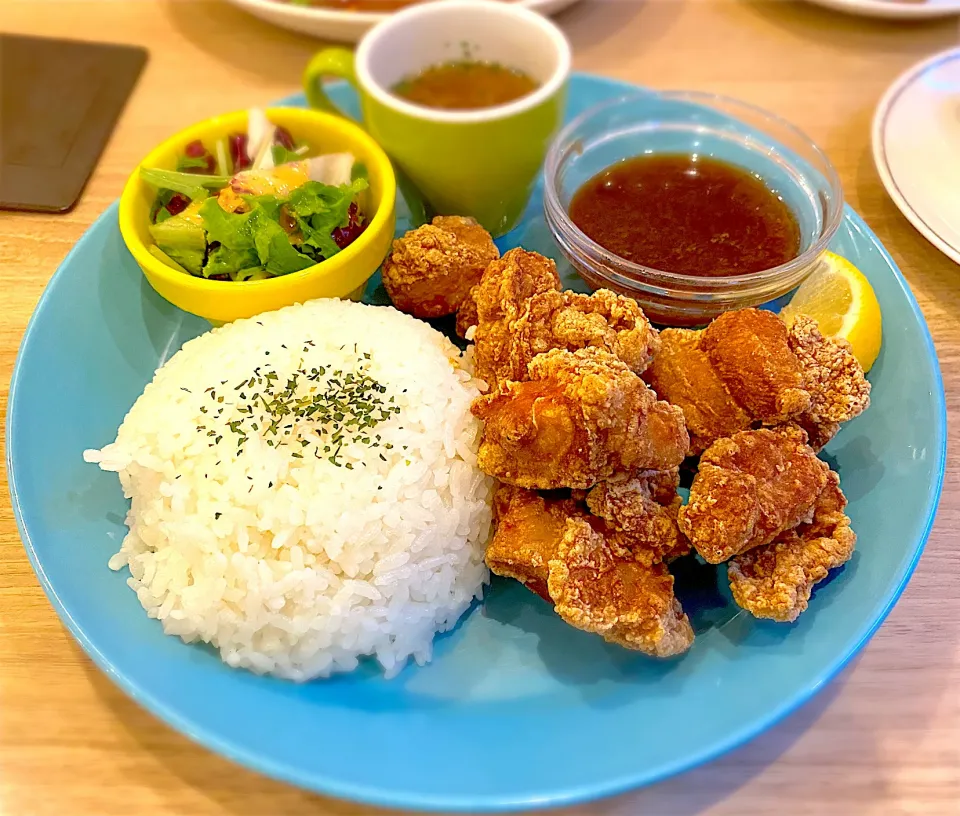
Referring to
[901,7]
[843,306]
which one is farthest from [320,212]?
[901,7]

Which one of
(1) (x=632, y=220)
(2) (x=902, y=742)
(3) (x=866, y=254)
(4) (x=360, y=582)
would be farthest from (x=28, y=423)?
(3) (x=866, y=254)

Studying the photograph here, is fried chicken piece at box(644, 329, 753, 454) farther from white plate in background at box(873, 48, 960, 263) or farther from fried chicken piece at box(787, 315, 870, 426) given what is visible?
white plate in background at box(873, 48, 960, 263)

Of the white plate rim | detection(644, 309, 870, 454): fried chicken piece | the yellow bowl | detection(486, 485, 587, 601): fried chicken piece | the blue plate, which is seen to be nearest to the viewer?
the blue plate

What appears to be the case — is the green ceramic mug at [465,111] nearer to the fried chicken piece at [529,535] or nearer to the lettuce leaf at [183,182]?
the lettuce leaf at [183,182]

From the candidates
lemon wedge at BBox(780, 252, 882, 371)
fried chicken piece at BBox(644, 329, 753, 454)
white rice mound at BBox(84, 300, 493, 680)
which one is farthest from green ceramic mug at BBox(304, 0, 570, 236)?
lemon wedge at BBox(780, 252, 882, 371)

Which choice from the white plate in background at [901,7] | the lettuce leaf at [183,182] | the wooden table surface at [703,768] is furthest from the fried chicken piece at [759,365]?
the white plate in background at [901,7]

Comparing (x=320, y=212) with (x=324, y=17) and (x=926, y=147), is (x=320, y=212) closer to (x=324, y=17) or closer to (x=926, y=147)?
(x=324, y=17)
